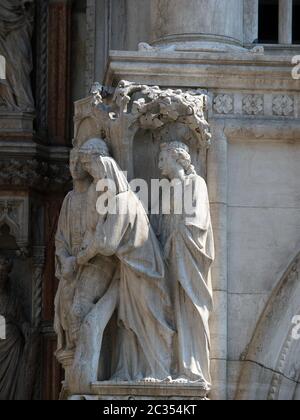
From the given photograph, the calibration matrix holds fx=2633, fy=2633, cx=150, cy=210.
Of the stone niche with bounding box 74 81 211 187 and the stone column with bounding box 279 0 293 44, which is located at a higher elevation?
the stone column with bounding box 279 0 293 44

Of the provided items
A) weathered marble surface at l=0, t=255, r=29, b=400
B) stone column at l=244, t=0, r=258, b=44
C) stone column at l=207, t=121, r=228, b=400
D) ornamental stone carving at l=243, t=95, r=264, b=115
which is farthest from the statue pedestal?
weathered marble surface at l=0, t=255, r=29, b=400

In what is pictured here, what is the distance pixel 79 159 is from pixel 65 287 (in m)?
1.20

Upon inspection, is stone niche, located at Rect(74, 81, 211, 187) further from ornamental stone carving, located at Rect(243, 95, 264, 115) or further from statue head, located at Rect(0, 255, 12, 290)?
statue head, located at Rect(0, 255, 12, 290)

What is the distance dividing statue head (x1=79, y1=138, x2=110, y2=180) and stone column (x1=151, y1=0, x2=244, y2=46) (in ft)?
4.60

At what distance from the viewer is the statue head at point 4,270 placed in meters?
30.8

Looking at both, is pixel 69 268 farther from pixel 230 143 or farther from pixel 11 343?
pixel 11 343

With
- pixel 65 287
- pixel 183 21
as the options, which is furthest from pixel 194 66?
pixel 65 287

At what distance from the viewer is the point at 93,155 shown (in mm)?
24422

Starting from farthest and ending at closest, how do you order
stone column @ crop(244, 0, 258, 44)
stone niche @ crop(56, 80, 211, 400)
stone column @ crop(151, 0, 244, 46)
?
stone column @ crop(244, 0, 258, 44) < stone column @ crop(151, 0, 244, 46) < stone niche @ crop(56, 80, 211, 400)

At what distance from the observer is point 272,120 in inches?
985

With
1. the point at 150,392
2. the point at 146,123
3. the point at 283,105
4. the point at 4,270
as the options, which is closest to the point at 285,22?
the point at 283,105

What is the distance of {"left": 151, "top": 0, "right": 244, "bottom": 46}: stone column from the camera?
2522cm
